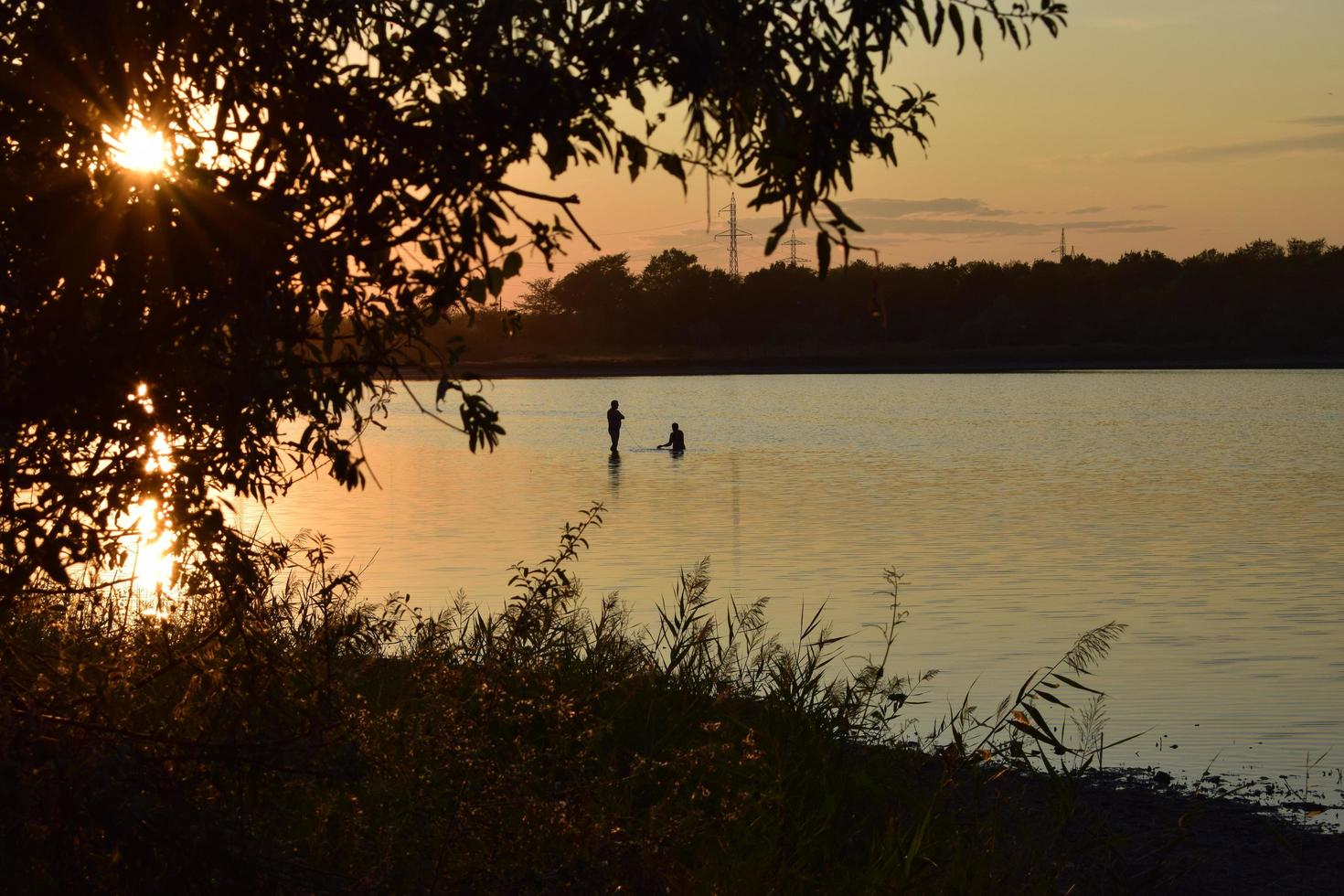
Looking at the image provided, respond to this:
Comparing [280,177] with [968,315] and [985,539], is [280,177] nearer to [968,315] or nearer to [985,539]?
[985,539]

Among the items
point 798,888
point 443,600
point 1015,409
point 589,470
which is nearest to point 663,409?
point 1015,409

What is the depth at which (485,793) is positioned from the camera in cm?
617

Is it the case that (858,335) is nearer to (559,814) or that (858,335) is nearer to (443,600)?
(443,600)

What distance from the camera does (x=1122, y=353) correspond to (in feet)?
478

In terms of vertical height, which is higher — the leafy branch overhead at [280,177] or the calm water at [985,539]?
the leafy branch overhead at [280,177]

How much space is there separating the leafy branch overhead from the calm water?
24.2 ft

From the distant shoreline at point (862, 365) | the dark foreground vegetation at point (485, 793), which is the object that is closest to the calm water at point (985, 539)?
the dark foreground vegetation at point (485, 793)

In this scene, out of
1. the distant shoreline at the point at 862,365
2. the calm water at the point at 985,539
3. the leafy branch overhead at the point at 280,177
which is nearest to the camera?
the leafy branch overhead at the point at 280,177

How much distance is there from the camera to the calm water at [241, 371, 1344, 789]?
43.7 ft

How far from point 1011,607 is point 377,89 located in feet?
43.2

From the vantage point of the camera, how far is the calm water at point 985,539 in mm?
13305

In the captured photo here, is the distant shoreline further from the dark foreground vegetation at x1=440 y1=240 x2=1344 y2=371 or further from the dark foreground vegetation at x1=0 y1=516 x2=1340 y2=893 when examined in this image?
the dark foreground vegetation at x1=0 y1=516 x2=1340 y2=893

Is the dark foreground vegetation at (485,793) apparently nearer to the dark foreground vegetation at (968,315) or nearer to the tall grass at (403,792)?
the tall grass at (403,792)

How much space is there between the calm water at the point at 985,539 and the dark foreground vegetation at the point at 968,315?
88391 millimetres
